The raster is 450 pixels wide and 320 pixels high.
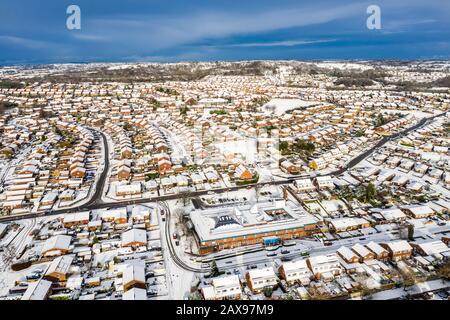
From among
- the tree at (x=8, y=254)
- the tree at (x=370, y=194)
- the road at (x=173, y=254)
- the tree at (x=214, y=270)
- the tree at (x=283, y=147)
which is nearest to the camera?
the tree at (x=214, y=270)

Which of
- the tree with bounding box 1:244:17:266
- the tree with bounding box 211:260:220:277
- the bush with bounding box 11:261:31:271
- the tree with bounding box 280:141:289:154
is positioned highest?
the tree with bounding box 280:141:289:154

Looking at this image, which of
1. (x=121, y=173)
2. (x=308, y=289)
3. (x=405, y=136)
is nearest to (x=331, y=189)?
(x=308, y=289)

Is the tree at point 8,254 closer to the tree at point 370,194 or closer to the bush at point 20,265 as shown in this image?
the bush at point 20,265

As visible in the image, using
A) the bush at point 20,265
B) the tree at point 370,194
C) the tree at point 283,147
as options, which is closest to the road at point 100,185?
the bush at point 20,265

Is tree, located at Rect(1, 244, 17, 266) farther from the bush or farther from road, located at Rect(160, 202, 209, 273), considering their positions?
road, located at Rect(160, 202, 209, 273)

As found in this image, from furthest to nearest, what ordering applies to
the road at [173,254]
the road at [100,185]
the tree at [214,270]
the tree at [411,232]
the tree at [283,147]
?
1. the tree at [283,147]
2. the road at [100,185]
3. the tree at [411,232]
4. the road at [173,254]
5. the tree at [214,270]

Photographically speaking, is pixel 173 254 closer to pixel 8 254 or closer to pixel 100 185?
pixel 8 254

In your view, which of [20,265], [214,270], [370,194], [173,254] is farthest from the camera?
[370,194]

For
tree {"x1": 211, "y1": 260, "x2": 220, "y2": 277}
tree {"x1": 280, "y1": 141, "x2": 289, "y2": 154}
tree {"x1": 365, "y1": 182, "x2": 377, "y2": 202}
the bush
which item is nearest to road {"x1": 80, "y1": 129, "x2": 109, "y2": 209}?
the bush

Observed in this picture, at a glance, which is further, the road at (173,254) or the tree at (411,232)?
the tree at (411,232)

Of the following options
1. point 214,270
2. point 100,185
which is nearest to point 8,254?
point 100,185

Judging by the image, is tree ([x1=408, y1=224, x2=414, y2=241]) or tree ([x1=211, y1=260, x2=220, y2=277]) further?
tree ([x1=408, y1=224, x2=414, y2=241])
